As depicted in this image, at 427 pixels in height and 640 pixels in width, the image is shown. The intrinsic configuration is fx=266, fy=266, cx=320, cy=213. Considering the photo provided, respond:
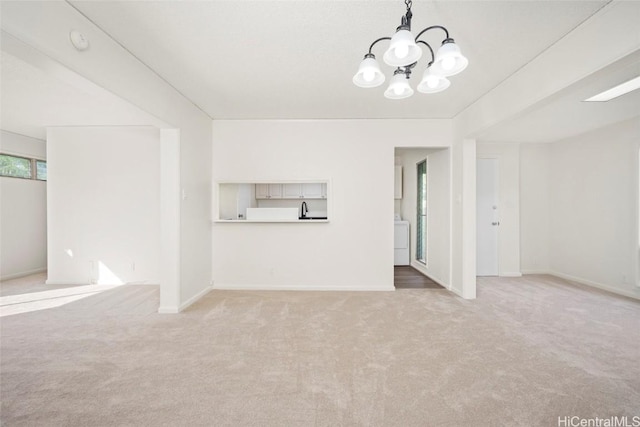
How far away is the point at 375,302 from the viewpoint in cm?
363

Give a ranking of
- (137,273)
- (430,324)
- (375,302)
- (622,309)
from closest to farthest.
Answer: (430,324)
(622,309)
(375,302)
(137,273)

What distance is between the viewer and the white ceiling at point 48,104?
2.58 meters

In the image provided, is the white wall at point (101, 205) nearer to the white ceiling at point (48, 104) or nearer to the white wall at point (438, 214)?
the white ceiling at point (48, 104)

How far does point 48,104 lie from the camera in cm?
355

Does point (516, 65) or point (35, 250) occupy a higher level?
point (516, 65)

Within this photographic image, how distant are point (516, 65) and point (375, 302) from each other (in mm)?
3082

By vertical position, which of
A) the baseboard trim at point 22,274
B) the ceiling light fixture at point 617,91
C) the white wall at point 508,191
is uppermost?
the ceiling light fixture at point 617,91

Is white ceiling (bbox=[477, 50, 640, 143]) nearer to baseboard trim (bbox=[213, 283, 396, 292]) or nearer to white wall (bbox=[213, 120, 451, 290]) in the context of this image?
white wall (bbox=[213, 120, 451, 290])

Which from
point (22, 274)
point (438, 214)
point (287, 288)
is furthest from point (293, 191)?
point (22, 274)

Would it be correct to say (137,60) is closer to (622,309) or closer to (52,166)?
(52,166)

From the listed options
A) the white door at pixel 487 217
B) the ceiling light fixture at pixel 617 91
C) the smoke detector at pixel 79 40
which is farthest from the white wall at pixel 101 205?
the ceiling light fixture at pixel 617 91

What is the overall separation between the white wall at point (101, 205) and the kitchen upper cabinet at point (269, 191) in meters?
1.90

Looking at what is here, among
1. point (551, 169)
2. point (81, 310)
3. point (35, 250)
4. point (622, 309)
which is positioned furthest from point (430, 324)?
point (35, 250)

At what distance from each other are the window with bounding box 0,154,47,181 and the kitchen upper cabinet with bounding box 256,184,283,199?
4243mm
